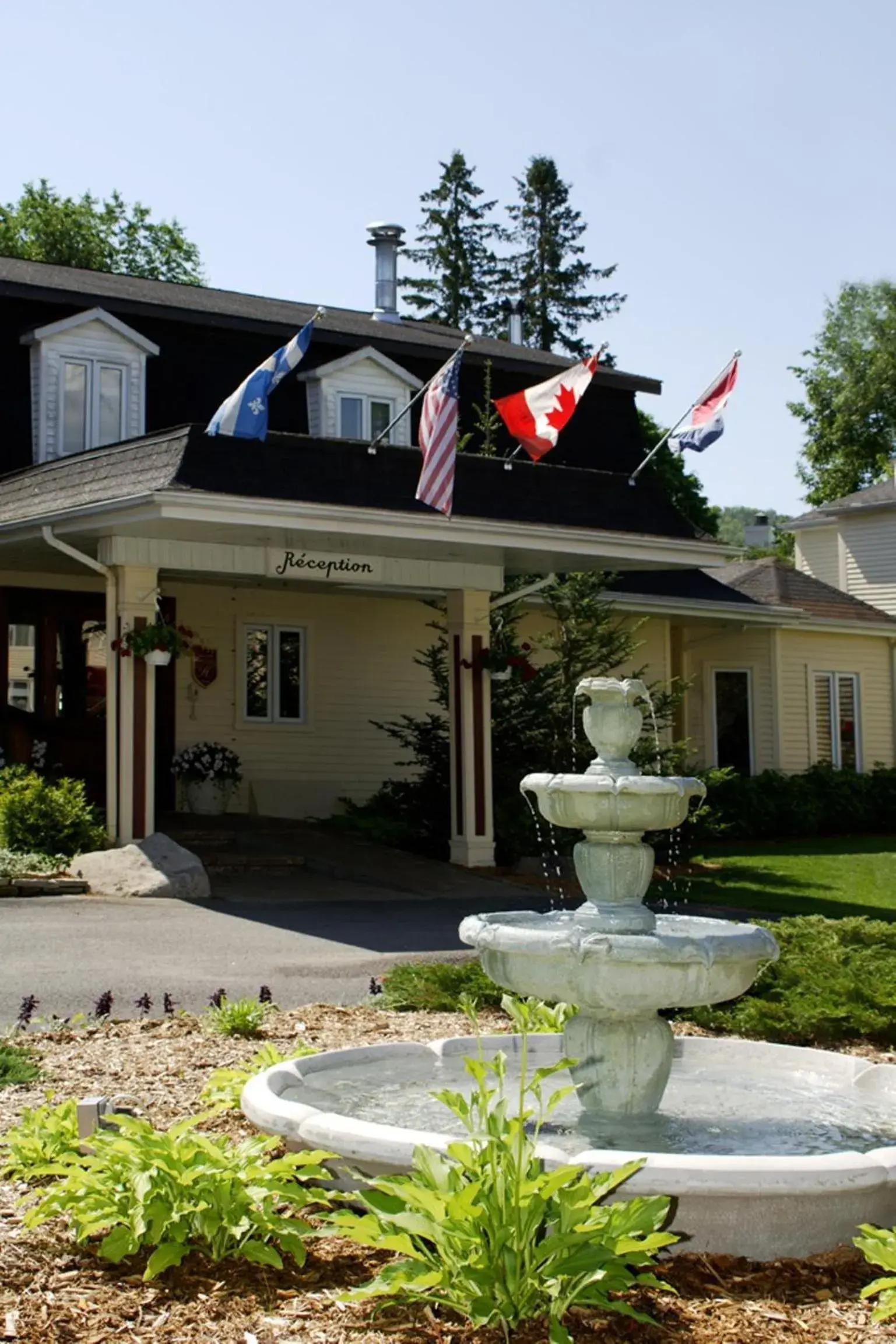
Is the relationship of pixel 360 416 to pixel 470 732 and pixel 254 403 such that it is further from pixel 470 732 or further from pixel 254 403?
pixel 254 403

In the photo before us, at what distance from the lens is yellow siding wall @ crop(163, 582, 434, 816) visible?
21719mm

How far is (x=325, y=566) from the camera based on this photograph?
17.3 metres

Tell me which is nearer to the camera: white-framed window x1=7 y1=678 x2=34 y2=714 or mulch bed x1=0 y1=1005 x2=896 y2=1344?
mulch bed x1=0 y1=1005 x2=896 y2=1344

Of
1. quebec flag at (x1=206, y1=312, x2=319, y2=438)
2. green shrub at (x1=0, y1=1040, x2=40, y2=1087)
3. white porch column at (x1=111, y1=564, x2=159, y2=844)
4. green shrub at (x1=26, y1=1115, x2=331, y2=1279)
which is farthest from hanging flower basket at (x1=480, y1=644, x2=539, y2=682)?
green shrub at (x1=26, y1=1115, x2=331, y2=1279)

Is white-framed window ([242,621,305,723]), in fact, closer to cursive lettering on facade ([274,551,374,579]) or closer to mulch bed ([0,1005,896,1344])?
cursive lettering on facade ([274,551,374,579])

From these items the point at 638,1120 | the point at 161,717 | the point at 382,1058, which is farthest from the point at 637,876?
the point at 161,717

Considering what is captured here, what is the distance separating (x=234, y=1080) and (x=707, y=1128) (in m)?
1.87

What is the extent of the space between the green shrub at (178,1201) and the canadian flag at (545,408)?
484 inches

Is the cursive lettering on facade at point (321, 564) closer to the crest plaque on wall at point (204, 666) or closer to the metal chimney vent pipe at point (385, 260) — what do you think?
the crest plaque on wall at point (204, 666)

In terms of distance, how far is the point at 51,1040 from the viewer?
831 centimetres

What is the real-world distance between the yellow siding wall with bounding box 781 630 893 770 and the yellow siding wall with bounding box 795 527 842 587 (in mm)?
9324

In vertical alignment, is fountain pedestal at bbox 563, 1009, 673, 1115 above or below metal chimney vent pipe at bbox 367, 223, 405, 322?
below

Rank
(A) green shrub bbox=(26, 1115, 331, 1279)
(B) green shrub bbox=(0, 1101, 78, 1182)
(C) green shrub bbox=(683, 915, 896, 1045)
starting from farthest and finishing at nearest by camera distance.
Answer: (C) green shrub bbox=(683, 915, 896, 1045), (B) green shrub bbox=(0, 1101, 78, 1182), (A) green shrub bbox=(26, 1115, 331, 1279)

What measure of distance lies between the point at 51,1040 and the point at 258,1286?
13.1ft
